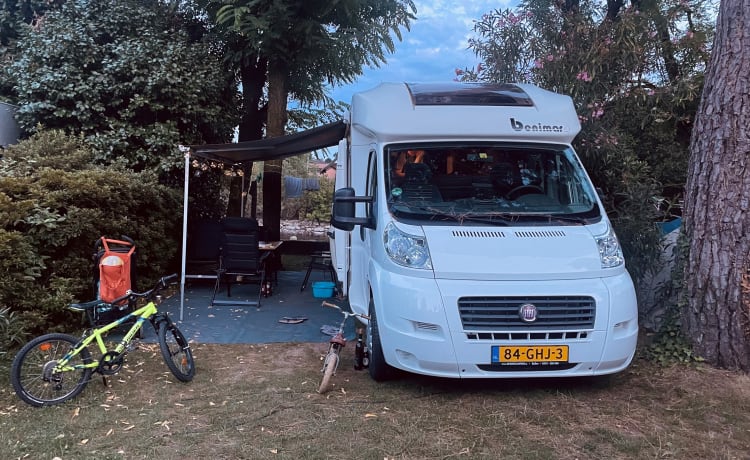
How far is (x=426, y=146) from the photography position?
4879 mm

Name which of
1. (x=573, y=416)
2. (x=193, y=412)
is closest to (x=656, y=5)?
(x=573, y=416)

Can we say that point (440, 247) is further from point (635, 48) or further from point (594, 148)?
point (635, 48)

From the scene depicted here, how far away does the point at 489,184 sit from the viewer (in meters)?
4.89

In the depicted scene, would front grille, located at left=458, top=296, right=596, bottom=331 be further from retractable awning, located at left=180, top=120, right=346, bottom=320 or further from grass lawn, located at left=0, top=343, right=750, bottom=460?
retractable awning, located at left=180, top=120, right=346, bottom=320

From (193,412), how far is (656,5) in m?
7.92

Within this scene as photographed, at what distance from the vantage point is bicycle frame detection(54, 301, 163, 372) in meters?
4.09

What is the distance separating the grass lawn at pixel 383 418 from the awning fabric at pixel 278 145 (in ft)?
10.2

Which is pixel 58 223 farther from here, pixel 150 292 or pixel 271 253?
pixel 271 253

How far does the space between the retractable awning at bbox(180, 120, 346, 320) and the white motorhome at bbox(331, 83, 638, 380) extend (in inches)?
69.7

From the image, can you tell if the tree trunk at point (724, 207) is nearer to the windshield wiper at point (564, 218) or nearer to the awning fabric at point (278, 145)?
the windshield wiper at point (564, 218)

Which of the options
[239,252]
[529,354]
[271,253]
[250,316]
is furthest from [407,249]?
[271,253]

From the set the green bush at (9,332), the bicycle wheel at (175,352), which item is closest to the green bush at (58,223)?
the green bush at (9,332)

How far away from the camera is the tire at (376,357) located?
4.42 meters

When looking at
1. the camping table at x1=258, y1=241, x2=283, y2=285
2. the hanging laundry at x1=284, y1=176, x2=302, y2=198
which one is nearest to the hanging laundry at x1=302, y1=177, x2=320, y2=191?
the hanging laundry at x1=284, y1=176, x2=302, y2=198
